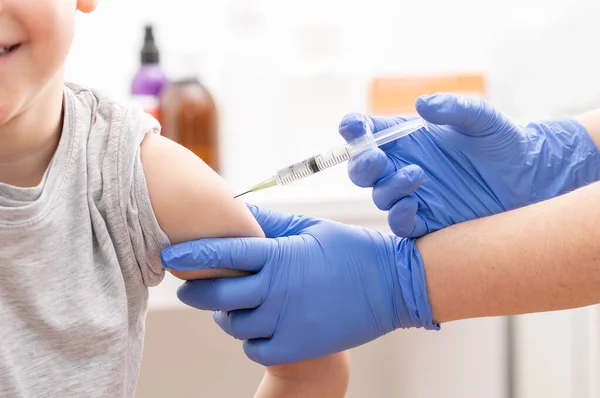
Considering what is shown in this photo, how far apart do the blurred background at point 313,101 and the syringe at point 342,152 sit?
480 millimetres

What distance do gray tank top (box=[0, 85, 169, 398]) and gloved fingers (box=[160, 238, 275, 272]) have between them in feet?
0.12

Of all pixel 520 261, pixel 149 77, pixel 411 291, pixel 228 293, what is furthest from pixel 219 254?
pixel 149 77

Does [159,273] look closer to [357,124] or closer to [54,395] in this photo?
[54,395]

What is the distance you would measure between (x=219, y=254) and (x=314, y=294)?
16 centimetres

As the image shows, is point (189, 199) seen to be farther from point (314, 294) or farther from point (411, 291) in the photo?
point (411, 291)

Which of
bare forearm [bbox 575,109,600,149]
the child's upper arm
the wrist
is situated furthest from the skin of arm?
bare forearm [bbox 575,109,600,149]

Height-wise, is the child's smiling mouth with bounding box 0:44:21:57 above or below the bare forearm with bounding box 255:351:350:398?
above

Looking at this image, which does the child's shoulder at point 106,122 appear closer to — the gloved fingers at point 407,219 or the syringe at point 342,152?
the syringe at point 342,152

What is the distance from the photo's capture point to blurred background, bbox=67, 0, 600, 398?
1756mm

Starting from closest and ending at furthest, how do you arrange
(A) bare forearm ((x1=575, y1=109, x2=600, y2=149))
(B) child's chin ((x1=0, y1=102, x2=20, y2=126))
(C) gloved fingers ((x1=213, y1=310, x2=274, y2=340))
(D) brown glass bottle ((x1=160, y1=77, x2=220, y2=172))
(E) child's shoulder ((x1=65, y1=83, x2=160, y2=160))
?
(B) child's chin ((x1=0, y1=102, x2=20, y2=126)) → (E) child's shoulder ((x1=65, y1=83, x2=160, y2=160)) → (C) gloved fingers ((x1=213, y1=310, x2=274, y2=340)) → (A) bare forearm ((x1=575, y1=109, x2=600, y2=149)) → (D) brown glass bottle ((x1=160, y1=77, x2=220, y2=172))

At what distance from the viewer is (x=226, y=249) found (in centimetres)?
99

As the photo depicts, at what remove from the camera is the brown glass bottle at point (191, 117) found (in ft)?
5.70

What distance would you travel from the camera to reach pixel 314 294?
1.07 meters

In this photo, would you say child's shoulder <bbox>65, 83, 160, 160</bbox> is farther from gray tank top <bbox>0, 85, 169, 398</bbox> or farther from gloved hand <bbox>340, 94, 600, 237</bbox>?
gloved hand <bbox>340, 94, 600, 237</bbox>
